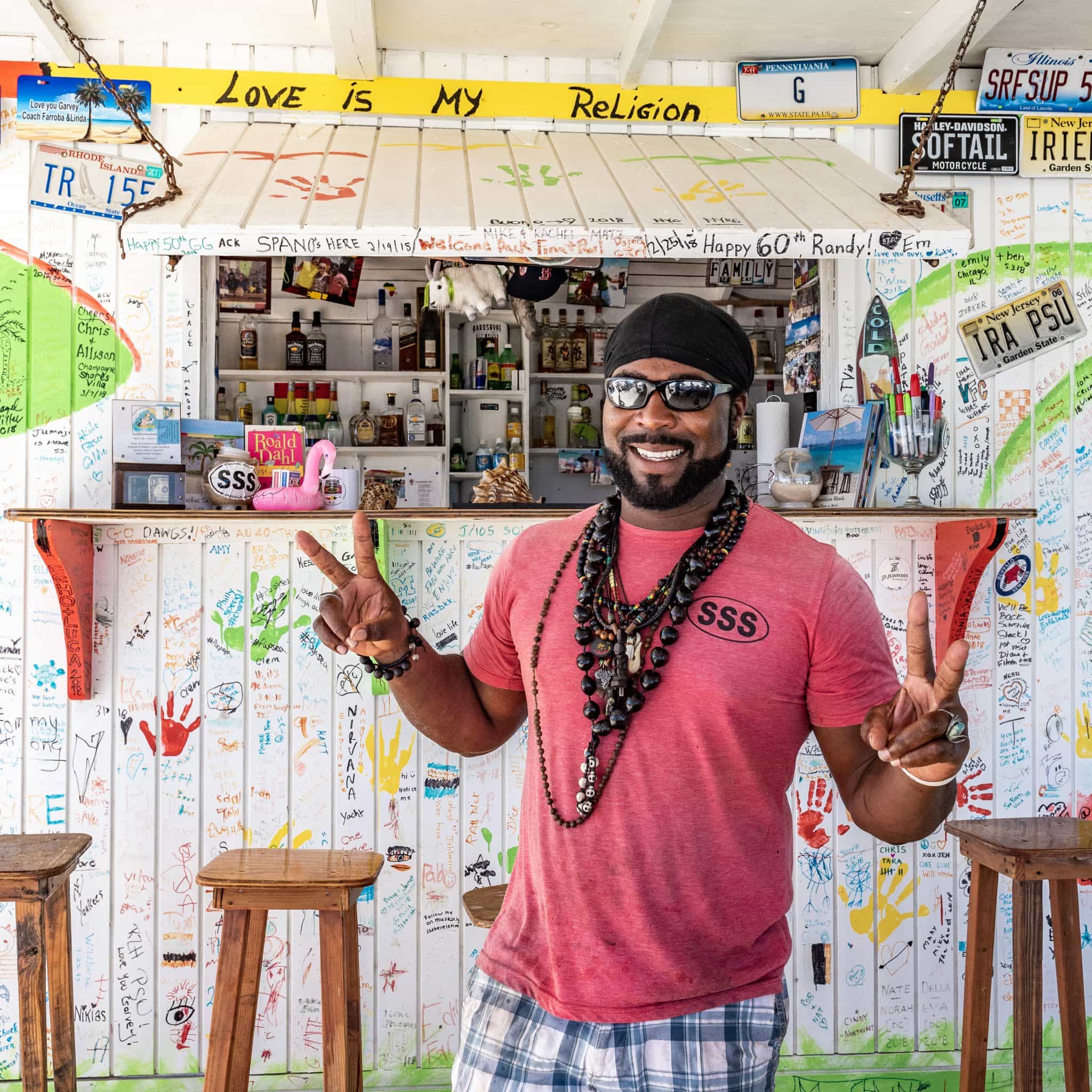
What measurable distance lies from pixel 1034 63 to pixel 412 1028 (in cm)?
331

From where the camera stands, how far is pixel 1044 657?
305 centimetres

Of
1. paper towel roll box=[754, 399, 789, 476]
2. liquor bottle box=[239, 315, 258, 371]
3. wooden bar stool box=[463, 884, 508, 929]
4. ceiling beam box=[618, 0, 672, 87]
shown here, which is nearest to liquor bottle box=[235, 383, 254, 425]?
liquor bottle box=[239, 315, 258, 371]

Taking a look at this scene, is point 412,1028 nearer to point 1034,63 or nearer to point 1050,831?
point 1050,831

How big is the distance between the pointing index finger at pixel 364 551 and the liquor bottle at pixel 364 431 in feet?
10.6

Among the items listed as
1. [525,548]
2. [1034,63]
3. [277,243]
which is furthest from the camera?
[1034,63]

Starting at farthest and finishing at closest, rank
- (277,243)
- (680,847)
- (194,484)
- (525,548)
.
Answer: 1. (194,484)
2. (277,243)
3. (525,548)
4. (680,847)

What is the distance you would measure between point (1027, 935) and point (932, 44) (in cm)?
223

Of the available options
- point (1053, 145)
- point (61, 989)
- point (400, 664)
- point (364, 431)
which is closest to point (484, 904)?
point (61, 989)

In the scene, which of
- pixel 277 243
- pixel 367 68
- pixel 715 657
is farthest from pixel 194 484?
pixel 715 657

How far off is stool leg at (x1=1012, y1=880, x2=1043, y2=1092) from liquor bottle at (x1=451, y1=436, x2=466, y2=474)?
323cm

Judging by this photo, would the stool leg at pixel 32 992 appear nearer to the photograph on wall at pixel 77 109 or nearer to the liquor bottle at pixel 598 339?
the photograph on wall at pixel 77 109

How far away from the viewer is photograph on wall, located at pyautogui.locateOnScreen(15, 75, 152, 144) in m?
2.78

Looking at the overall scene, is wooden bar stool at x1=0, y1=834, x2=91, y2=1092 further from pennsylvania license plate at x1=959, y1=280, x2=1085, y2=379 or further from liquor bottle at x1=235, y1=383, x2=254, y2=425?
liquor bottle at x1=235, y1=383, x2=254, y2=425

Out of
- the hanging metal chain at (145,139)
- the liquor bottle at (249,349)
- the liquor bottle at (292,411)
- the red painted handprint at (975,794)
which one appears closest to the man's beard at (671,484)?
the hanging metal chain at (145,139)
